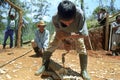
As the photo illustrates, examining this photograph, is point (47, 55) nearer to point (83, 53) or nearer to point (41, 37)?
point (83, 53)

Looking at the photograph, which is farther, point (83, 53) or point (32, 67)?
point (32, 67)

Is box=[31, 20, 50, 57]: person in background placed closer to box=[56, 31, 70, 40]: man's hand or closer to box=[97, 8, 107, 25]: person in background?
box=[56, 31, 70, 40]: man's hand

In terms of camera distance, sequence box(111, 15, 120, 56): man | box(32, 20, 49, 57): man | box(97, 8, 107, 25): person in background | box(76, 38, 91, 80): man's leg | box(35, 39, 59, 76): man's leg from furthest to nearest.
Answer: box(97, 8, 107, 25): person in background < box(111, 15, 120, 56): man < box(32, 20, 49, 57): man < box(35, 39, 59, 76): man's leg < box(76, 38, 91, 80): man's leg

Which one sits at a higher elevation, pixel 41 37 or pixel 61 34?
pixel 61 34

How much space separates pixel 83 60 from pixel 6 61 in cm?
249

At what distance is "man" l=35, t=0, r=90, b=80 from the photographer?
4.16 metres

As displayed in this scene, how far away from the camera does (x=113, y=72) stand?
6816 millimetres

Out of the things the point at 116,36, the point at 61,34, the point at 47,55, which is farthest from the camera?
the point at 116,36

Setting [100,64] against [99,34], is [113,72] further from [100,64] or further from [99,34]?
[99,34]

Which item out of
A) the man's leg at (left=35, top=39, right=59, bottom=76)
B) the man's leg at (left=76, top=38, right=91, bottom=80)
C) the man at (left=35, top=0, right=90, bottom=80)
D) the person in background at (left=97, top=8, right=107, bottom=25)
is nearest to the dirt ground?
the man's leg at (left=35, top=39, right=59, bottom=76)

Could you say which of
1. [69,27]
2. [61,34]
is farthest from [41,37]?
[69,27]

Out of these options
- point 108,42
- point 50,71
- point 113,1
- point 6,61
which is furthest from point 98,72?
point 113,1

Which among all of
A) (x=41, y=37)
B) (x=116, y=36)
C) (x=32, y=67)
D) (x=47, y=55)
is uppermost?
(x=41, y=37)

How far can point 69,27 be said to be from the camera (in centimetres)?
470
